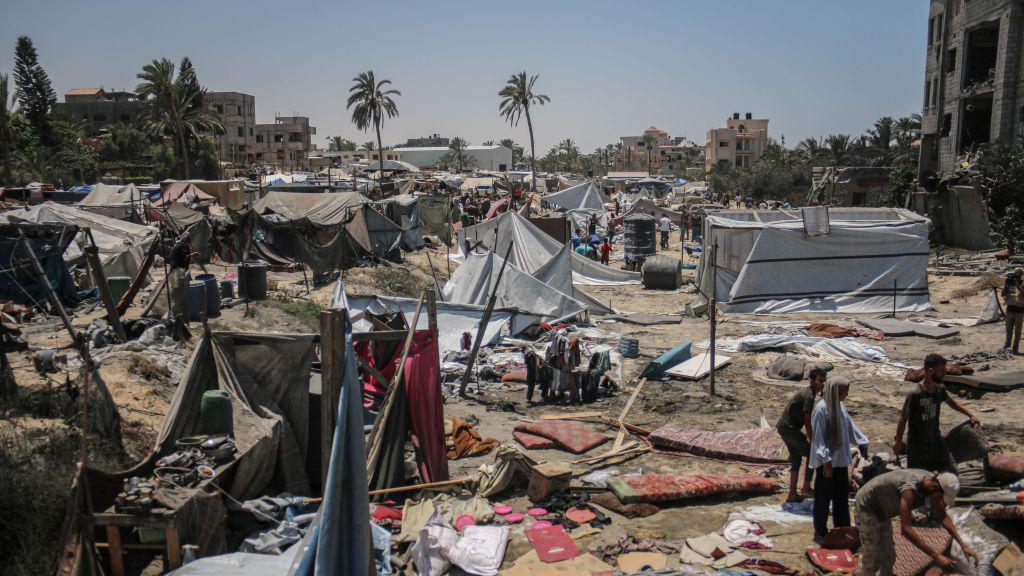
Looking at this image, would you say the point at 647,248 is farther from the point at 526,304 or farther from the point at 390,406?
the point at 390,406

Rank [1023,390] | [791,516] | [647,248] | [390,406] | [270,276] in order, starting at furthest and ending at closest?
[647,248], [270,276], [1023,390], [390,406], [791,516]

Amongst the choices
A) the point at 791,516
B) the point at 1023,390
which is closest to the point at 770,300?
the point at 1023,390

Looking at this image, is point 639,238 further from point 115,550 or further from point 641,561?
point 115,550

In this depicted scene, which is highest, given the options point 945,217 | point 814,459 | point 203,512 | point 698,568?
point 945,217

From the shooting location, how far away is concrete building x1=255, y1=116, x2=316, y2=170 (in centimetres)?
7544

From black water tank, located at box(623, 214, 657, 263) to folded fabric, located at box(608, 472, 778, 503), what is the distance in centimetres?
1767

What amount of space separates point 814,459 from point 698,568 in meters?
1.29

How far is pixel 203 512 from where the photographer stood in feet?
19.5

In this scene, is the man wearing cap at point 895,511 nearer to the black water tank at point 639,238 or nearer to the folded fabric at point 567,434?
the folded fabric at point 567,434

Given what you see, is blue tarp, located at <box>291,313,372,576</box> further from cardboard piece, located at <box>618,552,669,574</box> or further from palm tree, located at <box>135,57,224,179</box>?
palm tree, located at <box>135,57,224,179</box>

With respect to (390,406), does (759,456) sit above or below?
below

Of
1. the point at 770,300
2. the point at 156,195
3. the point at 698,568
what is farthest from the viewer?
the point at 156,195

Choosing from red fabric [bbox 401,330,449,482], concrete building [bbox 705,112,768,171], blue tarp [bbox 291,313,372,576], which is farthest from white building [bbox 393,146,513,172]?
blue tarp [bbox 291,313,372,576]

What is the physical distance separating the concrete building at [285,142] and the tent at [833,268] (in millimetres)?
62605
